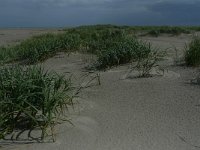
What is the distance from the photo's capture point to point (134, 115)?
4727 mm

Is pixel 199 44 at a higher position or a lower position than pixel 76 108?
higher

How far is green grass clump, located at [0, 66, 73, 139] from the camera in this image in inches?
165

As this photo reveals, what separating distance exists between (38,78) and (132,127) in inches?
42.6

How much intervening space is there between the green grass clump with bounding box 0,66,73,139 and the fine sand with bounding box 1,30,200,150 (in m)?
0.16

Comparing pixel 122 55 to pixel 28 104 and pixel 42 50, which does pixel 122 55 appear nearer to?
pixel 42 50

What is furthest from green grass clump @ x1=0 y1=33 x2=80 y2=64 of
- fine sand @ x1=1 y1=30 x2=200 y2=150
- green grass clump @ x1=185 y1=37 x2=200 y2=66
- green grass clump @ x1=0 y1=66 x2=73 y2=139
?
green grass clump @ x1=0 y1=66 x2=73 y2=139

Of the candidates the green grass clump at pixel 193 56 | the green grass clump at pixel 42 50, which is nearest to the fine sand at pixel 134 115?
the green grass clump at pixel 193 56

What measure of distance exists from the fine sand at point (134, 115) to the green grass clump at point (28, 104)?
16 centimetres

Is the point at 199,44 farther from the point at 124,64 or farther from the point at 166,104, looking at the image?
the point at 166,104

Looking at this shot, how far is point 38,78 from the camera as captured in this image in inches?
185

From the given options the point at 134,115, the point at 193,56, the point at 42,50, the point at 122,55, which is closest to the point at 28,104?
the point at 134,115

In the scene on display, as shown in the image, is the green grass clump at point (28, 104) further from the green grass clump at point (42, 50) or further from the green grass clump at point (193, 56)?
the green grass clump at point (42, 50)

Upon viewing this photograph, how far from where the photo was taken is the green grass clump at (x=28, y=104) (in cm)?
418

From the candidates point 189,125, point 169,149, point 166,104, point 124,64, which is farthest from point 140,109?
point 124,64
